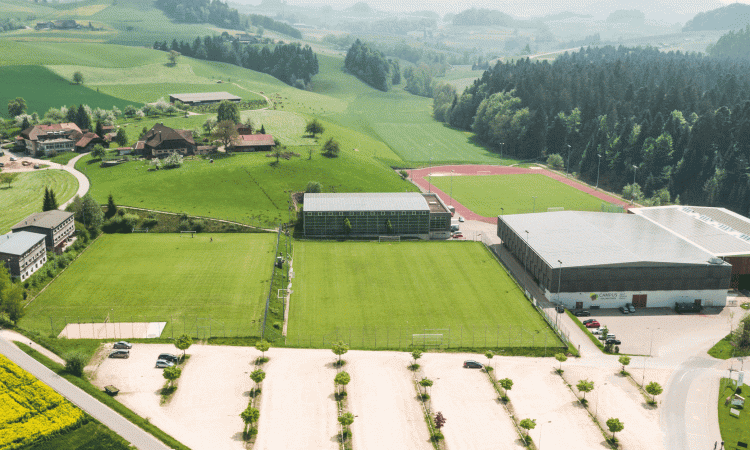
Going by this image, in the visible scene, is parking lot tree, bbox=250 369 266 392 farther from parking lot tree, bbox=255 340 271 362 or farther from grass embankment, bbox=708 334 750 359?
grass embankment, bbox=708 334 750 359

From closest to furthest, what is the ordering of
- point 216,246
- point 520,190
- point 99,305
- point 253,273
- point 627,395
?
point 627,395 → point 99,305 → point 253,273 → point 216,246 → point 520,190

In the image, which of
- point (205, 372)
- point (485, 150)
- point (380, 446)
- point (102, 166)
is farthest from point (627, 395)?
point (485, 150)

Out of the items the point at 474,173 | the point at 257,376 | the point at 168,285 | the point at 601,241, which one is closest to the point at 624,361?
the point at 601,241

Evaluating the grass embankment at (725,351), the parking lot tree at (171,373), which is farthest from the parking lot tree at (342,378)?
the grass embankment at (725,351)

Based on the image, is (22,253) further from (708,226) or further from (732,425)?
(708,226)

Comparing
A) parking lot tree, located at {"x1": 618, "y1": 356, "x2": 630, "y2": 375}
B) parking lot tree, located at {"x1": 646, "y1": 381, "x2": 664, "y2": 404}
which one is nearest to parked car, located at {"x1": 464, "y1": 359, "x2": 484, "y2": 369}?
parking lot tree, located at {"x1": 618, "y1": 356, "x2": 630, "y2": 375}

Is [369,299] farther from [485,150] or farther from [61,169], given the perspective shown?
[485,150]
